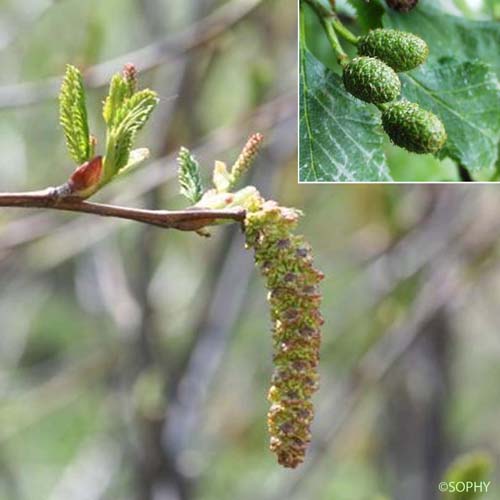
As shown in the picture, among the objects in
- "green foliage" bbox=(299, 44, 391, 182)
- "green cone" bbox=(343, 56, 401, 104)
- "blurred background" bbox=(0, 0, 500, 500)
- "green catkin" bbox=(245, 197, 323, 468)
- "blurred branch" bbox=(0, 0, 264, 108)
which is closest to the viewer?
"green catkin" bbox=(245, 197, 323, 468)

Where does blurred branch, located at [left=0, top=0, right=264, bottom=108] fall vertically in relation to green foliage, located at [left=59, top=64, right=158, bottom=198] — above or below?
above

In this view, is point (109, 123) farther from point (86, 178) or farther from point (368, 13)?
point (368, 13)

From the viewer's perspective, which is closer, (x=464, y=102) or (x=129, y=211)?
(x=129, y=211)

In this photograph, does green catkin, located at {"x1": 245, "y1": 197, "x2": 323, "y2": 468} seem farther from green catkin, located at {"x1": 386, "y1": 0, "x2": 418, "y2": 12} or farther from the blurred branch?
the blurred branch

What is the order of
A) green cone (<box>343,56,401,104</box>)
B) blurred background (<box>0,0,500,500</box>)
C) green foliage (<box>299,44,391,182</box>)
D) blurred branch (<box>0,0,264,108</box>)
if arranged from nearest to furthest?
green cone (<box>343,56,401,104</box>), green foliage (<box>299,44,391,182</box>), blurred branch (<box>0,0,264,108</box>), blurred background (<box>0,0,500,500</box>)

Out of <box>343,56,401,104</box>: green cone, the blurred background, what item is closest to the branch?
<box>343,56,401,104</box>: green cone

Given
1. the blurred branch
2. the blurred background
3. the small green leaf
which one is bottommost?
the blurred background

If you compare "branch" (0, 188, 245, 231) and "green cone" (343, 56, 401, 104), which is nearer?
"branch" (0, 188, 245, 231)

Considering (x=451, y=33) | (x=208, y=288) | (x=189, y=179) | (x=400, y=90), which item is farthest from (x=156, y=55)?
(x=189, y=179)
